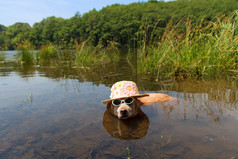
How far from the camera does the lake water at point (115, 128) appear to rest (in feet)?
4.92

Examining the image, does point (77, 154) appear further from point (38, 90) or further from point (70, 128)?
point (38, 90)

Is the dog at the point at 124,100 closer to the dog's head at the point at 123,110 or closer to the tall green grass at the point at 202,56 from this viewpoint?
the dog's head at the point at 123,110

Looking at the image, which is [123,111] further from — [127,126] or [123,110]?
[127,126]

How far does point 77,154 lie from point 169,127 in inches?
41.2

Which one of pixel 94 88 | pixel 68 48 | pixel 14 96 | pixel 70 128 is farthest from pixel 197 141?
pixel 68 48

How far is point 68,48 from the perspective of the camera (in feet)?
36.2

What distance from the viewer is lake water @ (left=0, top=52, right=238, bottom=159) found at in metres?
1.50

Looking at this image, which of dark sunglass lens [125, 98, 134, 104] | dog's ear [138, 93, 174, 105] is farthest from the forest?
dark sunglass lens [125, 98, 134, 104]

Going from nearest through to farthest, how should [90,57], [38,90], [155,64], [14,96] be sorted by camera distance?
1. [14,96]
2. [38,90]
3. [155,64]
4. [90,57]

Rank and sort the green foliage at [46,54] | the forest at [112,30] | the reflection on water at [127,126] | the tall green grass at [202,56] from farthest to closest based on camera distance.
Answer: the green foliage at [46,54]
the forest at [112,30]
the tall green grass at [202,56]
the reflection on water at [127,126]

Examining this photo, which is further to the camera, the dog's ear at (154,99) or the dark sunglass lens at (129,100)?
the dog's ear at (154,99)

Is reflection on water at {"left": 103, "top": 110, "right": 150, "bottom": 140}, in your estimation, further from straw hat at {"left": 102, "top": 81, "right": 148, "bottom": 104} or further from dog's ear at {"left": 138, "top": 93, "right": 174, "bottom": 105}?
dog's ear at {"left": 138, "top": 93, "right": 174, "bottom": 105}

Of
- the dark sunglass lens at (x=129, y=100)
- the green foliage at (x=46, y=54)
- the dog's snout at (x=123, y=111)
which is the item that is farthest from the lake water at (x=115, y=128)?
the green foliage at (x=46, y=54)

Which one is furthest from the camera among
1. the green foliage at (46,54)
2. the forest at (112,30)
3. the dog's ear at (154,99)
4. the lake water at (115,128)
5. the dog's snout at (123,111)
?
the green foliage at (46,54)
